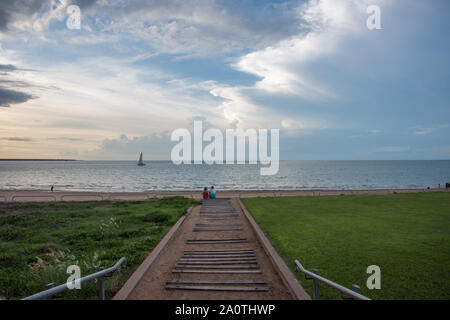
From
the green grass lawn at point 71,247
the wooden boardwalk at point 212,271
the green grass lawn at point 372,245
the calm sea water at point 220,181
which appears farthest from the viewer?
the calm sea water at point 220,181

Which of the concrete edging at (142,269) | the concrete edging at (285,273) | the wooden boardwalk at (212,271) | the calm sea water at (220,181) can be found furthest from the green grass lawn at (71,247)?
the calm sea water at (220,181)

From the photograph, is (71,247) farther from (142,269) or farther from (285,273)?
(285,273)

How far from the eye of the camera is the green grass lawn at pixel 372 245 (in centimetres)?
644

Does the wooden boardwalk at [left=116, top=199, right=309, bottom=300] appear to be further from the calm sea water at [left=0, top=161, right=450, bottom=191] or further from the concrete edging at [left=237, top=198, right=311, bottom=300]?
the calm sea water at [left=0, top=161, right=450, bottom=191]

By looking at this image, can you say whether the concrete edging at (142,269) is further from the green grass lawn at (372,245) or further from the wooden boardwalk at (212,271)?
the green grass lawn at (372,245)

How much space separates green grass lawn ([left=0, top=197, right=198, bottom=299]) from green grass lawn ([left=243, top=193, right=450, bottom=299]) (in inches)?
191

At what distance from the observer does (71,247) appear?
1036cm

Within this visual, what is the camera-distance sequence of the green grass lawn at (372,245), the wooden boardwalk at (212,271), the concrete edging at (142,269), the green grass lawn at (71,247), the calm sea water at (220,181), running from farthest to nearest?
1. the calm sea water at (220,181)
2. the green grass lawn at (71,247)
3. the green grass lawn at (372,245)
4. the wooden boardwalk at (212,271)
5. the concrete edging at (142,269)

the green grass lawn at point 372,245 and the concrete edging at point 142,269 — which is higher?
the green grass lawn at point 372,245

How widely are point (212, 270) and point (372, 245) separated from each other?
5.77 metres

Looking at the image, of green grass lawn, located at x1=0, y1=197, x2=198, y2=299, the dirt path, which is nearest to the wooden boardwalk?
the dirt path

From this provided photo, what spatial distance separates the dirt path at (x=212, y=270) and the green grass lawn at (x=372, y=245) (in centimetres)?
86
